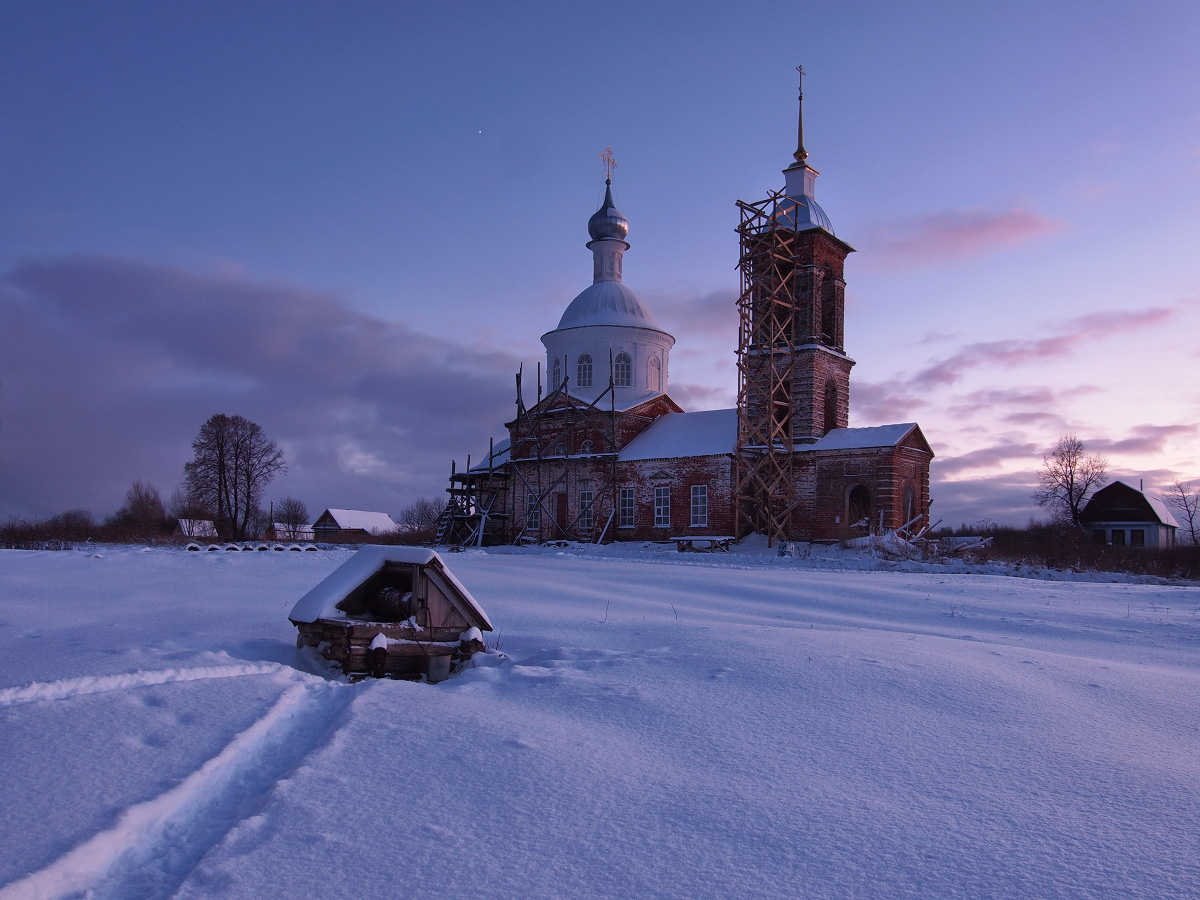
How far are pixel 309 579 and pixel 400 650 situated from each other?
238 inches

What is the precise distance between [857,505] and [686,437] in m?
6.66

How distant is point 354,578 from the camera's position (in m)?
6.18

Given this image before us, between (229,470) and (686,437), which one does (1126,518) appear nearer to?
(686,437)

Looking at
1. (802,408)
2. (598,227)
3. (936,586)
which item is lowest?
(936,586)

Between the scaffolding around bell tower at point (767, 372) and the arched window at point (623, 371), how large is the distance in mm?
6040

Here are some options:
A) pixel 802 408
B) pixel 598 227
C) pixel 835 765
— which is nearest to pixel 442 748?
pixel 835 765

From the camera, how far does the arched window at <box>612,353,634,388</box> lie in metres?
34.0

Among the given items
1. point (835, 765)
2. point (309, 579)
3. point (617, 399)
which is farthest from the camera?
point (617, 399)

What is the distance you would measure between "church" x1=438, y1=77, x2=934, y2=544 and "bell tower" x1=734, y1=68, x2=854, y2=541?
2.1 inches

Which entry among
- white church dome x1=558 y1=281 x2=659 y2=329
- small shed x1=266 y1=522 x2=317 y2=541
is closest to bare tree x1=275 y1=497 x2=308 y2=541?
small shed x1=266 y1=522 x2=317 y2=541

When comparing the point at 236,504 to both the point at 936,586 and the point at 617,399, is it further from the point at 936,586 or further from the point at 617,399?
the point at 936,586

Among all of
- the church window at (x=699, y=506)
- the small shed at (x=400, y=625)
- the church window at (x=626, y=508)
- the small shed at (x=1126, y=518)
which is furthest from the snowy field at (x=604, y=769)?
the small shed at (x=1126, y=518)

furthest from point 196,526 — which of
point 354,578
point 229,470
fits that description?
point 354,578

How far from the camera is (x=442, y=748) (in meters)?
3.89
